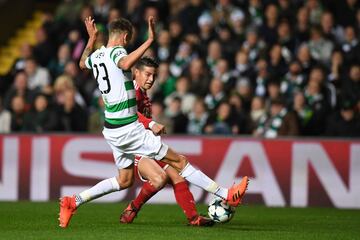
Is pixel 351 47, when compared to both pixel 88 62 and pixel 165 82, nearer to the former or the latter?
pixel 165 82

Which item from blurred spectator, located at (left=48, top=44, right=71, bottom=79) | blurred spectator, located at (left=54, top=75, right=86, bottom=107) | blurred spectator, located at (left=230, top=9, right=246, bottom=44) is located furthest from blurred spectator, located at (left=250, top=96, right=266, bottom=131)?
blurred spectator, located at (left=48, top=44, right=71, bottom=79)

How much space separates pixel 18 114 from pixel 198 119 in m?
3.10

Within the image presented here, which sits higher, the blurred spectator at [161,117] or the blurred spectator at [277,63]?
the blurred spectator at [277,63]

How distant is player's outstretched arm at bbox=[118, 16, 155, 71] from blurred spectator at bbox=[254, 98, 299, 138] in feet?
20.5

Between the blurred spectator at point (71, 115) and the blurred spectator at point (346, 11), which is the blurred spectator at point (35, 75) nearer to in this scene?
the blurred spectator at point (71, 115)

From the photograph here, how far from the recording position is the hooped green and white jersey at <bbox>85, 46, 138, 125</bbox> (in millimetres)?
9977

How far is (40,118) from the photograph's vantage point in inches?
A: 655

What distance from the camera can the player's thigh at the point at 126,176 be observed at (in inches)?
408

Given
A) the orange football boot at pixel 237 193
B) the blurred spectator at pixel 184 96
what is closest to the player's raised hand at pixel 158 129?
the orange football boot at pixel 237 193

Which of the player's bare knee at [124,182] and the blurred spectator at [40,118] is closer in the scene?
the player's bare knee at [124,182]

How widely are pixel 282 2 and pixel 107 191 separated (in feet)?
27.7

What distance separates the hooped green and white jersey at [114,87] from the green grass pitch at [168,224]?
1149 millimetres

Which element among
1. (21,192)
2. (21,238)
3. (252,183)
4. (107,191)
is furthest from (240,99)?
(21,238)

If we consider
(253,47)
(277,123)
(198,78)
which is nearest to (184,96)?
(198,78)
